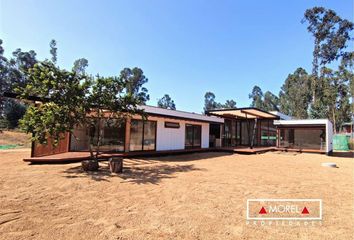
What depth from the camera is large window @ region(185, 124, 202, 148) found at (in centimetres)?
1460

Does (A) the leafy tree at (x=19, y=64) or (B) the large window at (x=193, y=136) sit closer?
(B) the large window at (x=193, y=136)

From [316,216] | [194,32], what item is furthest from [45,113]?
[194,32]

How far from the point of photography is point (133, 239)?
2734 millimetres

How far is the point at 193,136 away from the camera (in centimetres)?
1512

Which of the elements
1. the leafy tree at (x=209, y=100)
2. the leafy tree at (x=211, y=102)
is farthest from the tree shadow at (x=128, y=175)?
the leafy tree at (x=209, y=100)

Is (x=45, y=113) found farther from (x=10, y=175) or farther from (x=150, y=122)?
(x=150, y=122)

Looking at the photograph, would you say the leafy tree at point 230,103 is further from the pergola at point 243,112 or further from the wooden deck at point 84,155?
the wooden deck at point 84,155

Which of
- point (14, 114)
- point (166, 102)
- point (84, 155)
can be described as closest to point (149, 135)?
point (84, 155)

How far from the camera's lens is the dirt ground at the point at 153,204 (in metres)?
2.95

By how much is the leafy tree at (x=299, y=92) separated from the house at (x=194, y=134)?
76.8ft

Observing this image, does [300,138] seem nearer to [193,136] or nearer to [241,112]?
[241,112]

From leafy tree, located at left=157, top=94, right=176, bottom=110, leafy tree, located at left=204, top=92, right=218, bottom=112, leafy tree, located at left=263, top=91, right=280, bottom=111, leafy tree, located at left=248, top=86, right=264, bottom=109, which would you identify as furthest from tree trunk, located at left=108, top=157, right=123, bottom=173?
leafy tree, located at left=204, top=92, right=218, bottom=112

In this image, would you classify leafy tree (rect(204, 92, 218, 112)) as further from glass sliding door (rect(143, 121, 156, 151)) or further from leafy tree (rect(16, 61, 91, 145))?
leafy tree (rect(16, 61, 91, 145))

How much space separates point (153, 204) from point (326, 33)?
34207 millimetres
